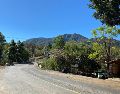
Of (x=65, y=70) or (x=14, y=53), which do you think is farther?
(x=14, y=53)

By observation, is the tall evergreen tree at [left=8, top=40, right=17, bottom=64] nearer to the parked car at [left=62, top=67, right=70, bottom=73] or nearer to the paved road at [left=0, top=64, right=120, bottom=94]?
the parked car at [left=62, top=67, right=70, bottom=73]

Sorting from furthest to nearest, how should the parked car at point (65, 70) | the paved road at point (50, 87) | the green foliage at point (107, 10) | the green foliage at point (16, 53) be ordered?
the green foliage at point (16, 53), the parked car at point (65, 70), the green foliage at point (107, 10), the paved road at point (50, 87)

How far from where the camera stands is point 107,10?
2814 centimetres

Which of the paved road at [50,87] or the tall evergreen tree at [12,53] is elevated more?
the tall evergreen tree at [12,53]

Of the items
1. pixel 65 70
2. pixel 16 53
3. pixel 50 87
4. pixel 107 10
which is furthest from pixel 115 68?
pixel 16 53

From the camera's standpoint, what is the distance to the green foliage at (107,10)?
27.6 metres

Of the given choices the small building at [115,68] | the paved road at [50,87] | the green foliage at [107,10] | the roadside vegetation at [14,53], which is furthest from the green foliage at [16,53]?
the green foliage at [107,10]

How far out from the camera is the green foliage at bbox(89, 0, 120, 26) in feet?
90.4

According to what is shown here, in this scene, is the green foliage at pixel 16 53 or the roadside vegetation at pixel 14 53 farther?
the green foliage at pixel 16 53

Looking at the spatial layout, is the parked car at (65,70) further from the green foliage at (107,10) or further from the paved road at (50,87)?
the green foliage at (107,10)

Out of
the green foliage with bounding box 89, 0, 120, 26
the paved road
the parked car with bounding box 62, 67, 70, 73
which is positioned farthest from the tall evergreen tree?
the green foliage with bounding box 89, 0, 120, 26

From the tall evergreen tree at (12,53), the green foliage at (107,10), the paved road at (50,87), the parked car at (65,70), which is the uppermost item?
the tall evergreen tree at (12,53)

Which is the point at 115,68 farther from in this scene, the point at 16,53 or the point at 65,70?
the point at 16,53

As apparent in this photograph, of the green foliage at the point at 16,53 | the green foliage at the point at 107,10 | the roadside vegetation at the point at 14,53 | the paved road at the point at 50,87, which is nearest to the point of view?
the paved road at the point at 50,87
